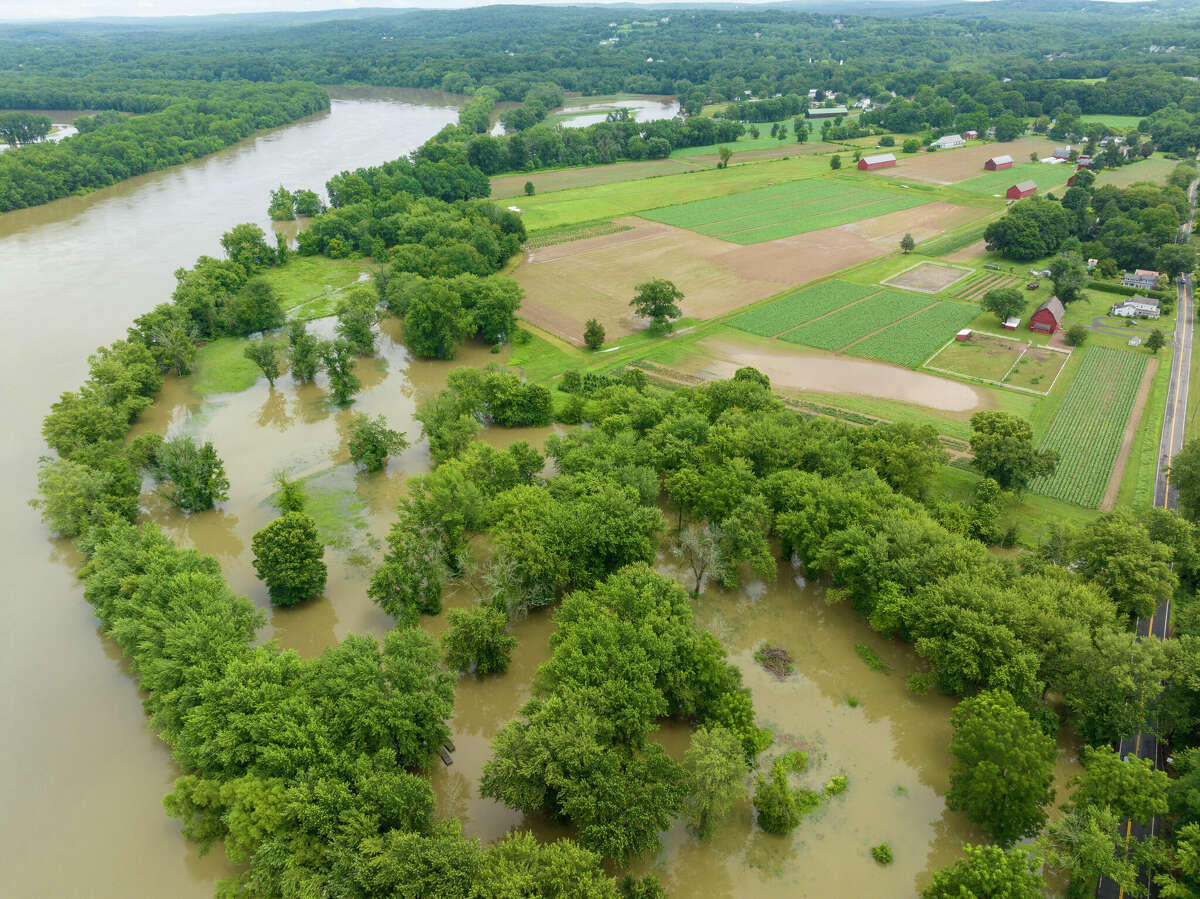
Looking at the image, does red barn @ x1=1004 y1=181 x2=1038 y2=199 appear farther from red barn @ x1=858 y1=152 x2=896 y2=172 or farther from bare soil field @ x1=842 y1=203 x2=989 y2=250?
red barn @ x1=858 y1=152 x2=896 y2=172

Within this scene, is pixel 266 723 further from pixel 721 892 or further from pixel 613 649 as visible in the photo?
pixel 721 892

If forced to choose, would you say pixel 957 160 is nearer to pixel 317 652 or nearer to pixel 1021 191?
pixel 1021 191

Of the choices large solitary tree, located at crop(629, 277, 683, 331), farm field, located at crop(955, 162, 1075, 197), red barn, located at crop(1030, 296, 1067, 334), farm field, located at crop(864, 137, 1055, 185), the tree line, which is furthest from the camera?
farm field, located at crop(864, 137, 1055, 185)

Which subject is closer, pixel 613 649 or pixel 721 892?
pixel 721 892

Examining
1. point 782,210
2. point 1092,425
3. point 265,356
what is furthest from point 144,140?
point 1092,425

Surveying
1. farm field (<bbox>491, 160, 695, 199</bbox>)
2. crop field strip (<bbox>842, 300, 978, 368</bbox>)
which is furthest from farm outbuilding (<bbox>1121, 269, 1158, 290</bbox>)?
farm field (<bbox>491, 160, 695, 199</bbox>)

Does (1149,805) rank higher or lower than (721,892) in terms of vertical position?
higher

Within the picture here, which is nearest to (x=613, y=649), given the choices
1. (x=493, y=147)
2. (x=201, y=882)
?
(x=201, y=882)
